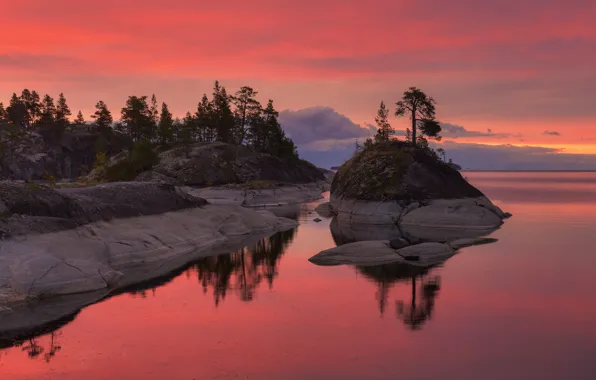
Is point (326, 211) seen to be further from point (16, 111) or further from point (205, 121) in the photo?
point (16, 111)

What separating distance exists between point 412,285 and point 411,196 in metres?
33.6

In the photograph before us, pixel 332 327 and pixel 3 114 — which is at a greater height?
pixel 3 114

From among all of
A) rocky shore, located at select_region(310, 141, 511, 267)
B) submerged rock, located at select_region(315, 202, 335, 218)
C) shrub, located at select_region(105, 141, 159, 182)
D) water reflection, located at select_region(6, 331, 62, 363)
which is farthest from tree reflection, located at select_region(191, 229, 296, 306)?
shrub, located at select_region(105, 141, 159, 182)

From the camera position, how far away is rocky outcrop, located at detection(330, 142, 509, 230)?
195ft

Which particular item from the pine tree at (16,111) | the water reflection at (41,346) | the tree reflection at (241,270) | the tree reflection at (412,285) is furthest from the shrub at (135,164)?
the pine tree at (16,111)

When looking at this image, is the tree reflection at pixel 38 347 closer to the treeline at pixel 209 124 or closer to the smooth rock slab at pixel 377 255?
the smooth rock slab at pixel 377 255

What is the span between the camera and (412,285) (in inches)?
1173

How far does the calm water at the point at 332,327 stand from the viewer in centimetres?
1717

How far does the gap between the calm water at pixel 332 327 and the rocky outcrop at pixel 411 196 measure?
22.4 metres

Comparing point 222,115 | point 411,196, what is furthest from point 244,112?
point 411,196

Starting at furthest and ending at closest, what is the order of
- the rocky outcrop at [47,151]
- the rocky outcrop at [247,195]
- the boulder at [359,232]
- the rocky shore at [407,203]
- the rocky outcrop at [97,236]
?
1. the rocky outcrop at [47,151]
2. the rocky outcrop at [247,195]
3. the rocky shore at [407,203]
4. the boulder at [359,232]
5. the rocky outcrop at [97,236]

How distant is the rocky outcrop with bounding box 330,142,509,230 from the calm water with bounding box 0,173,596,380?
22.4m

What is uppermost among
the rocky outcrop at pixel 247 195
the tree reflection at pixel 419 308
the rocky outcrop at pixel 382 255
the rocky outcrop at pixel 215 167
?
the rocky outcrop at pixel 215 167

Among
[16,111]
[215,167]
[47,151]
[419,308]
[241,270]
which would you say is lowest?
[419,308]
